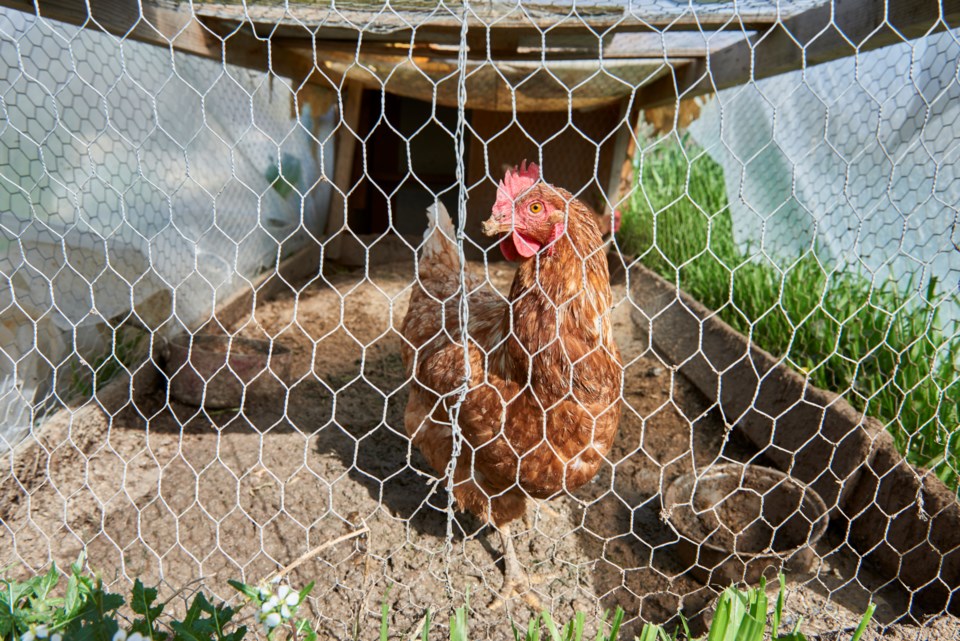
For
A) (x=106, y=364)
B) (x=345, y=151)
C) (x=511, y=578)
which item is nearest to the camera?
(x=511, y=578)

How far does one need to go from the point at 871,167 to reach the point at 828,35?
84 cm

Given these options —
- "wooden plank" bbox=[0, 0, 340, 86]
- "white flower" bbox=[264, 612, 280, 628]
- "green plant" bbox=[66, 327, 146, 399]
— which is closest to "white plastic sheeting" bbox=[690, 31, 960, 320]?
"white flower" bbox=[264, 612, 280, 628]

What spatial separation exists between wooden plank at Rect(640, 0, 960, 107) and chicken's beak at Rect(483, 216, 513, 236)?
0.50 metres

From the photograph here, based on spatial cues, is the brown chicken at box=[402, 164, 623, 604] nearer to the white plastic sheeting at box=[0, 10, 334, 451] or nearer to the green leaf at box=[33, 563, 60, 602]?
the white plastic sheeting at box=[0, 10, 334, 451]

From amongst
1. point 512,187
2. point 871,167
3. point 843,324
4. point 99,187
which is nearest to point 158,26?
point 99,187

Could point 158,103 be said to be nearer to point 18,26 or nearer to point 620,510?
point 18,26

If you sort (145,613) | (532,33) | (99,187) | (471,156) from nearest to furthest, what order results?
(145,613) < (99,187) < (532,33) < (471,156)

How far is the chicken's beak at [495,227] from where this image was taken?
164 cm

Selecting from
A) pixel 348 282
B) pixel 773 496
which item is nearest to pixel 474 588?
pixel 773 496

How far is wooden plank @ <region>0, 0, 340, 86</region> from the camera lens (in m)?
1.67

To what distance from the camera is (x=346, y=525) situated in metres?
2.06

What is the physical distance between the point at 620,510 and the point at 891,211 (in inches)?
59.4

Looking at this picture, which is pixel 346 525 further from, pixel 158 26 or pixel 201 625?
pixel 158 26

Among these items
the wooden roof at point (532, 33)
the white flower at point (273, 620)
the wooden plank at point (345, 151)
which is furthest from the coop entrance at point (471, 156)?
the white flower at point (273, 620)
